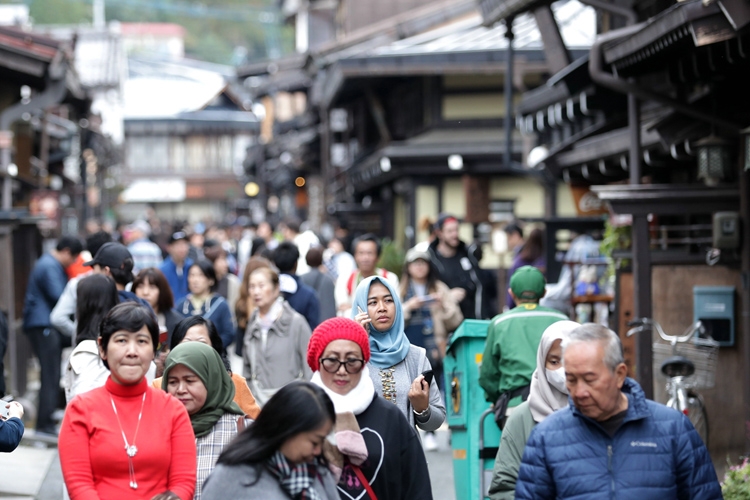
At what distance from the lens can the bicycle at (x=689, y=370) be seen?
339 inches

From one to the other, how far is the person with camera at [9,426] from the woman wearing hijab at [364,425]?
1.57 m

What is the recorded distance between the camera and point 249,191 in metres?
51.3

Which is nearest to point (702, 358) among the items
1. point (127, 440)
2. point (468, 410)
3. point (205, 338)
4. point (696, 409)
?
point (696, 409)

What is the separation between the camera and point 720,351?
375 inches

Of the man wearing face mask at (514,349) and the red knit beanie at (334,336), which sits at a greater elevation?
the red knit beanie at (334,336)

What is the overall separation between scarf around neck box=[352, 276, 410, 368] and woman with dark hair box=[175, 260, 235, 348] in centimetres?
379

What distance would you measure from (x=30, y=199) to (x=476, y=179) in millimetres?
8555

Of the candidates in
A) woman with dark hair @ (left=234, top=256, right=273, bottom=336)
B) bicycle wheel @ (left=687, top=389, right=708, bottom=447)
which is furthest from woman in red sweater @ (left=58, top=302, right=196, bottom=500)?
bicycle wheel @ (left=687, top=389, right=708, bottom=447)

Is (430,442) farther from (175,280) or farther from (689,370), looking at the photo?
(175,280)

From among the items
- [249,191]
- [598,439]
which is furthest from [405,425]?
[249,191]

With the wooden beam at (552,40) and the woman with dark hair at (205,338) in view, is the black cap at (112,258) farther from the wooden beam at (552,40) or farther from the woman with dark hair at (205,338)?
the wooden beam at (552,40)

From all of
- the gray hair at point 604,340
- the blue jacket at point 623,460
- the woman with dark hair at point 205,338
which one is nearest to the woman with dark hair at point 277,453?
the blue jacket at point 623,460

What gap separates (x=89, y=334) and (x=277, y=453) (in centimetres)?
337

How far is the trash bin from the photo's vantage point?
738 centimetres
